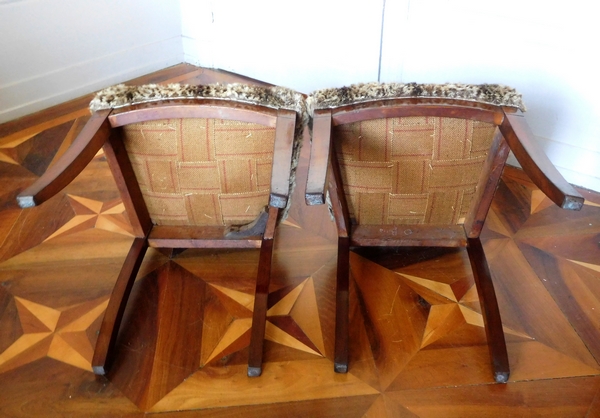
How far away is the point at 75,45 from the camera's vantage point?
1.97m

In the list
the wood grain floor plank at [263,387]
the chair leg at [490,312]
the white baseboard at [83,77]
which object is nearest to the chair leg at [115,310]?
the wood grain floor plank at [263,387]

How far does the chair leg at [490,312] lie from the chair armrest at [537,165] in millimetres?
301

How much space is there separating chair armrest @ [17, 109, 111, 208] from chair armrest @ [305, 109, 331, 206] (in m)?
0.41

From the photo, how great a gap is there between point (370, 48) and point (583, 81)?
714 millimetres

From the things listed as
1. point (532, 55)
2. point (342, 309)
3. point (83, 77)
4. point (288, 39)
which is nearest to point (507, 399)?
point (342, 309)

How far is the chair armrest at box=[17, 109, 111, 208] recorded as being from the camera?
0.77 m

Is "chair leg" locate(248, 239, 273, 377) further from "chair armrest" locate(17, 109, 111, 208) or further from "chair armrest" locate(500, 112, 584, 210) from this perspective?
"chair armrest" locate(500, 112, 584, 210)

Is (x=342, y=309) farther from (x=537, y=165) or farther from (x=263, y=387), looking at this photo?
(x=537, y=165)

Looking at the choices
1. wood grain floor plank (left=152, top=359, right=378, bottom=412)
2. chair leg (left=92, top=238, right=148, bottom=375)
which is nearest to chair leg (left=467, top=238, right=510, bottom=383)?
wood grain floor plank (left=152, top=359, right=378, bottom=412)

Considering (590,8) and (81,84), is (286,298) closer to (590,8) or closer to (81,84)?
(590,8)

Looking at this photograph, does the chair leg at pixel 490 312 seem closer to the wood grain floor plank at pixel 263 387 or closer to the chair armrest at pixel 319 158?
the wood grain floor plank at pixel 263 387

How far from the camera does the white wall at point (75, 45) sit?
180 centimetres

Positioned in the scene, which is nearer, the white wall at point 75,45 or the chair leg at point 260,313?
the chair leg at point 260,313

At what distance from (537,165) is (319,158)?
36 centimetres
